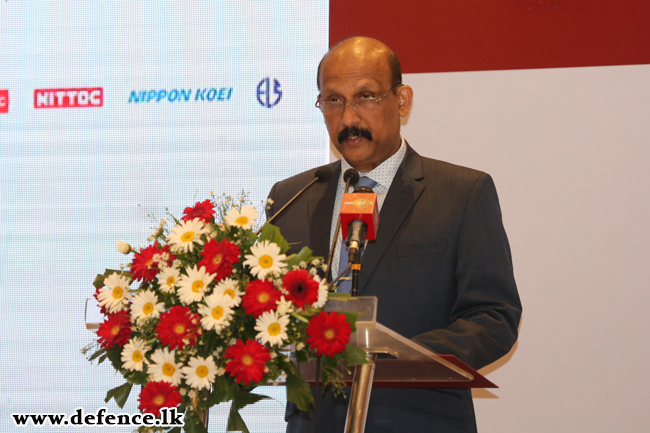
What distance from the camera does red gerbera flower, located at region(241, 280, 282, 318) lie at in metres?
1.34

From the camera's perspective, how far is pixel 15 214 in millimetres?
3408

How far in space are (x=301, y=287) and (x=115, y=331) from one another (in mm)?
426

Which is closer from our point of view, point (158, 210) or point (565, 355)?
A: point (565, 355)

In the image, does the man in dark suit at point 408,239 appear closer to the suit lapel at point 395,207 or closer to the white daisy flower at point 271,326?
the suit lapel at point 395,207

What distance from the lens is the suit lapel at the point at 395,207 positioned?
2170mm

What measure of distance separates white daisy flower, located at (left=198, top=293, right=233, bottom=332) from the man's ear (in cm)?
140

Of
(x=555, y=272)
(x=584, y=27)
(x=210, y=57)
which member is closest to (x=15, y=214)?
(x=210, y=57)

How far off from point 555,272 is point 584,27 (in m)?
1.10

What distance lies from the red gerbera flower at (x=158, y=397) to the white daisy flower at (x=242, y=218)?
357 millimetres

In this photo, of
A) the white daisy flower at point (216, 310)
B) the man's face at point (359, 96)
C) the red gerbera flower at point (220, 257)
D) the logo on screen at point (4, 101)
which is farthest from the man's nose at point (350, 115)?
the logo on screen at point (4, 101)

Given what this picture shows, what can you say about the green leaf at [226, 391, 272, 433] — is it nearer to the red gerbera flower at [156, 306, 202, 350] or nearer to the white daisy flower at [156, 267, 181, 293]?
the red gerbera flower at [156, 306, 202, 350]

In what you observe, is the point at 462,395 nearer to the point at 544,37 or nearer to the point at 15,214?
the point at 544,37

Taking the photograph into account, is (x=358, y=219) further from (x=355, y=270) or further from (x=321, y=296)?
(x=321, y=296)

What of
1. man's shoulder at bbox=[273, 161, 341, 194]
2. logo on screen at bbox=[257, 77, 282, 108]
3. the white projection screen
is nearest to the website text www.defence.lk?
the white projection screen
